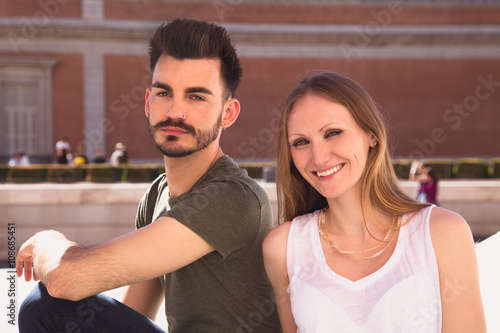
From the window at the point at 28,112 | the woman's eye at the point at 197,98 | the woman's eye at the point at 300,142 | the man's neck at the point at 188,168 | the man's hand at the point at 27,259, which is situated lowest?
the man's hand at the point at 27,259

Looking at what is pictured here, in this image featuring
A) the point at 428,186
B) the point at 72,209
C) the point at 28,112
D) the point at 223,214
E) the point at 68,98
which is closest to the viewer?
the point at 223,214

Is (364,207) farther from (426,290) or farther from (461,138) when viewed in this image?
(461,138)

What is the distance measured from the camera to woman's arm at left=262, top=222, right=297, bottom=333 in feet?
6.83

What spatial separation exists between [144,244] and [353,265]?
783 millimetres

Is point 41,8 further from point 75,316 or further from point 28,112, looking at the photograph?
point 75,316

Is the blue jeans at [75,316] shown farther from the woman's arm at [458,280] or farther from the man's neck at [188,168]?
the woman's arm at [458,280]

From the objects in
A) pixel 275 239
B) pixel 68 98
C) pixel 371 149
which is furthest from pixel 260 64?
pixel 275 239

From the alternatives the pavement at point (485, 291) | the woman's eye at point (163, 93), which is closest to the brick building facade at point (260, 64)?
the pavement at point (485, 291)

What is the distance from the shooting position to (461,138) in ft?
68.4

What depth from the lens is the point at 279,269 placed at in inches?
82.1

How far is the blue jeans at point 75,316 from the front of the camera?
6.38 feet

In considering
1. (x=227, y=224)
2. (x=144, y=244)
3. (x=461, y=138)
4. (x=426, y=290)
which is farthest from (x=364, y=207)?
(x=461, y=138)

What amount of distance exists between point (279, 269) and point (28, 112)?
1895 cm

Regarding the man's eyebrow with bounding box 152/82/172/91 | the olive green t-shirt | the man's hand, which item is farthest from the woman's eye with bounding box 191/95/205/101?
the man's hand
